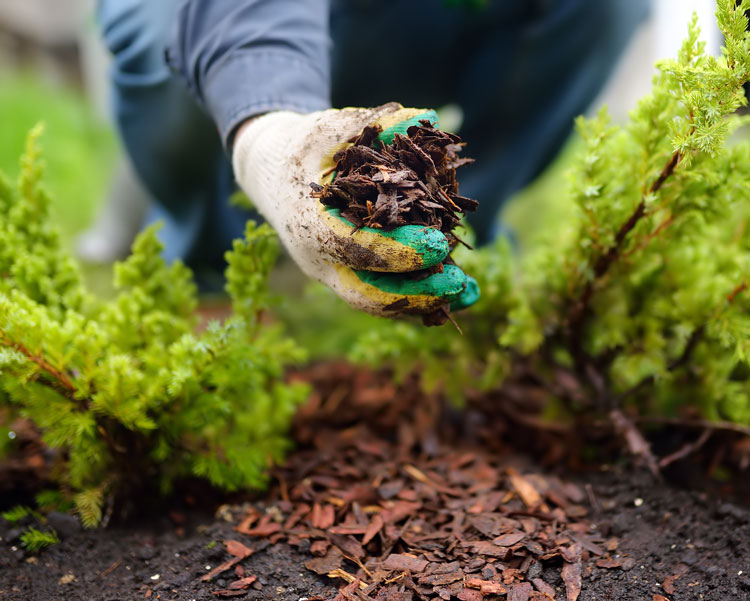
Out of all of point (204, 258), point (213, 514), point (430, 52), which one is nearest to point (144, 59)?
point (204, 258)

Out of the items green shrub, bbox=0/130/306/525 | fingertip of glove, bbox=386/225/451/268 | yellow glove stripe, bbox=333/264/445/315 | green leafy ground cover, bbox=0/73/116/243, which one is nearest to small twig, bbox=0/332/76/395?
green shrub, bbox=0/130/306/525

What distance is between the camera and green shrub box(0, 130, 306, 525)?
1.44m

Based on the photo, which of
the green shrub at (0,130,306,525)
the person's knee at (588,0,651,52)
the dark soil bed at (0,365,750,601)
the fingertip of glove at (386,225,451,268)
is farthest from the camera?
the person's knee at (588,0,651,52)

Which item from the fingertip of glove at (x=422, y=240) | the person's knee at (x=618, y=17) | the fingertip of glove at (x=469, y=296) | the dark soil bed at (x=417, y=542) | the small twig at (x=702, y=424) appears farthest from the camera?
the person's knee at (x=618, y=17)

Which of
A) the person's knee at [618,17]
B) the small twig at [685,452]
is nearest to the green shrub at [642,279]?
the small twig at [685,452]

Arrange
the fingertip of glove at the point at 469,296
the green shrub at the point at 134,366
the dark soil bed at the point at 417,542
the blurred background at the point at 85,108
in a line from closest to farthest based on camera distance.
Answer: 1. the dark soil bed at the point at 417,542
2. the green shrub at the point at 134,366
3. the fingertip of glove at the point at 469,296
4. the blurred background at the point at 85,108

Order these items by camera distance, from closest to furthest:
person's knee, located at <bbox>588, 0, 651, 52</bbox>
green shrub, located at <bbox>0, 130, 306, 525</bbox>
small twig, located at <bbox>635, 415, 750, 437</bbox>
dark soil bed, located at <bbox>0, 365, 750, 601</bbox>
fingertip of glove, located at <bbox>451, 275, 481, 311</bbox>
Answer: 1. dark soil bed, located at <bbox>0, 365, 750, 601</bbox>
2. green shrub, located at <bbox>0, 130, 306, 525</bbox>
3. fingertip of glove, located at <bbox>451, 275, 481, 311</bbox>
4. small twig, located at <bbox>635, 415, 750, 437</bbox>
5. person's knee, located at <bbox>588, 0, 651, 52</bbox>

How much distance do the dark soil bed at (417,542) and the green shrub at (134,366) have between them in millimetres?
127

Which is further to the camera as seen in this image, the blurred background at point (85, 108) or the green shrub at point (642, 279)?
the blurred background at point (85, 108)

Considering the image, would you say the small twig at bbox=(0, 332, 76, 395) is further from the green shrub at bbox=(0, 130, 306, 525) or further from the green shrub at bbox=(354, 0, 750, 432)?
the green shrub at bbox=(354, 0, 750, 432)

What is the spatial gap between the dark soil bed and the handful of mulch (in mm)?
701

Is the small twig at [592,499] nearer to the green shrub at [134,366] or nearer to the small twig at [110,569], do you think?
the green shrub at [134,366]

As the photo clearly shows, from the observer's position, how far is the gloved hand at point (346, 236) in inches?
48.5

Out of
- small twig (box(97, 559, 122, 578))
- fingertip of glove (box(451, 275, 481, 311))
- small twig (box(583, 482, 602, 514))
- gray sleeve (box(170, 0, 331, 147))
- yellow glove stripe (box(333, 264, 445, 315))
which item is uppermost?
gray sleeve (box(170, 0, 331, 147))
